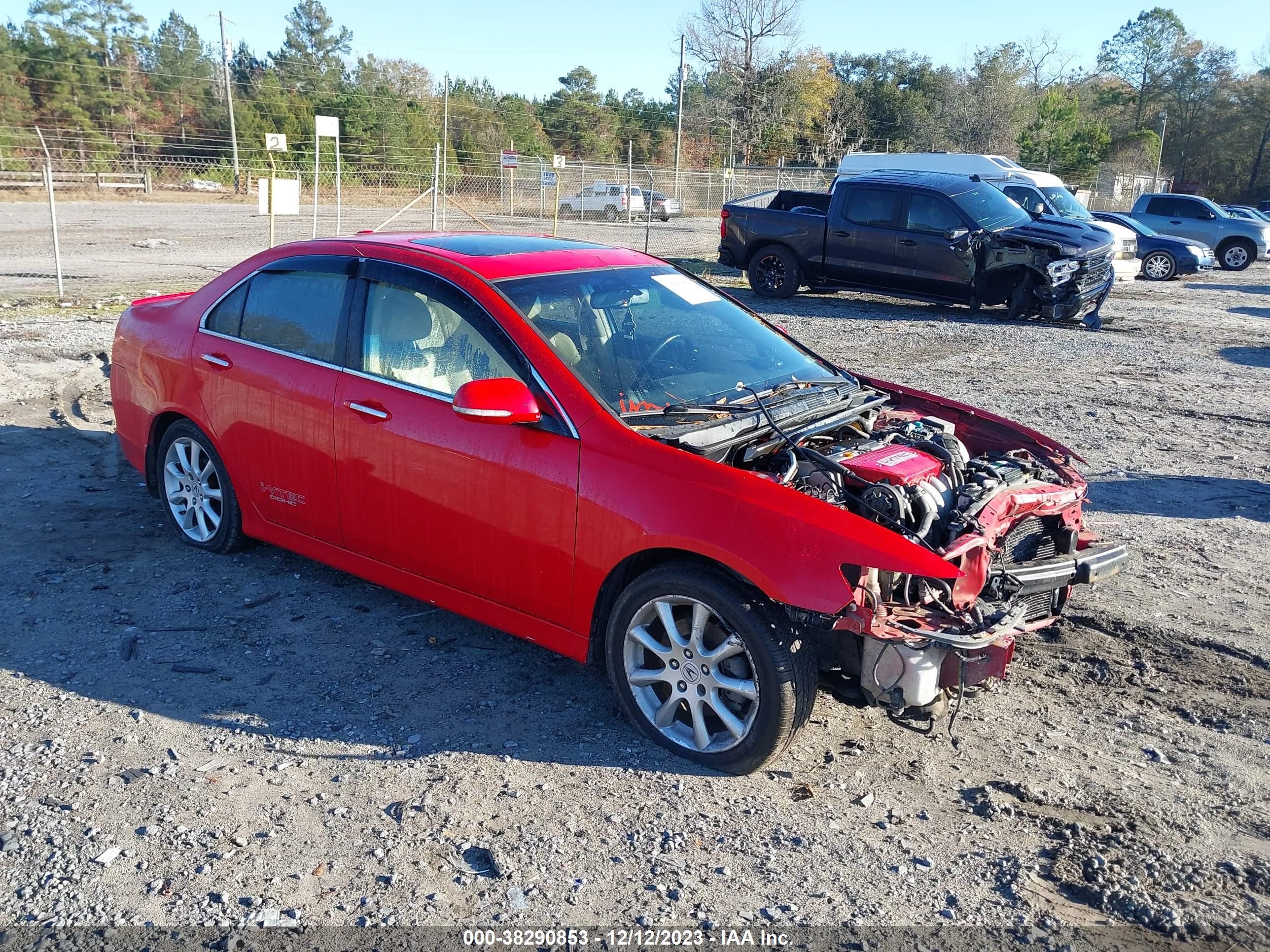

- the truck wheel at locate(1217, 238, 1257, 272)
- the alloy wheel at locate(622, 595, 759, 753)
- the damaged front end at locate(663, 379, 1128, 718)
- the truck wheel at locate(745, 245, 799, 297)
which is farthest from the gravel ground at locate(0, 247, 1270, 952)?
the truck wheel at locate(1217, 238, 1257, 272)

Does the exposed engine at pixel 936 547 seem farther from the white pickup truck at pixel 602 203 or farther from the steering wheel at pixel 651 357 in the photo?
the white pickup truck at pixel 602 203

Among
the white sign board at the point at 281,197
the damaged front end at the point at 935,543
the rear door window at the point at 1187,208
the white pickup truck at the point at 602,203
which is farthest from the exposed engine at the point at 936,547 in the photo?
the white pickup truck at the point at 602,203

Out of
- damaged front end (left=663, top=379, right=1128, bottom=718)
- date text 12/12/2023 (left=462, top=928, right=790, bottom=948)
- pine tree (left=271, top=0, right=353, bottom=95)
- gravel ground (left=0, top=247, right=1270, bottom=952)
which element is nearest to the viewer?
date text 12/12/2023 (left=462, top=928, right=790, bottom=948)

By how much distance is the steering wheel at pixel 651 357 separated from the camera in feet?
13.8

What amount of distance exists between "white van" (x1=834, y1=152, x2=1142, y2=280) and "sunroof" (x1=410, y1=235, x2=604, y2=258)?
→ 1198 cm

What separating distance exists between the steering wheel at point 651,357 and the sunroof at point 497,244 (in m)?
0.75

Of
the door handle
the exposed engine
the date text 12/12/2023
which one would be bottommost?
the date text 12/12/2023

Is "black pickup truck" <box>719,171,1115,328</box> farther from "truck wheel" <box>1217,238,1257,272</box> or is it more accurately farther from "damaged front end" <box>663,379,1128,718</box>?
"truck wheel" <box>1217,238,1257,272</box>

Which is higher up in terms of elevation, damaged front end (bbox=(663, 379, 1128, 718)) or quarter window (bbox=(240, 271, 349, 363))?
quarter window (bbox=(240, 271, 349, 363))

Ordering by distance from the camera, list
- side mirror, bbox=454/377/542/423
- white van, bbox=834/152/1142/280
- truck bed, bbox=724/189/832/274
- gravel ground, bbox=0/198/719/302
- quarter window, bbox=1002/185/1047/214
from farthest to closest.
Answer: white van, bbox=834/152/1142/280
quarter window, bbox=1002/185/1047/214
truck bed, bbox=724/189/832/274
gravel ground, bbox=0/198/719/302
side mirror, bbox=454/377/542/423

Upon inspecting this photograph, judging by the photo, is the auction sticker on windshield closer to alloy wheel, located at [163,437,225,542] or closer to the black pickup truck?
alloy wheel, located at [163,437,225,542]

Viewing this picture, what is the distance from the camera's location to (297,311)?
4.90 meters

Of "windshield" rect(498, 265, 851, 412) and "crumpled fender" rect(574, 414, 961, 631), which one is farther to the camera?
"windshield" rect(498, 265, 851, 412)

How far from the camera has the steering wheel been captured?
4211 mm
